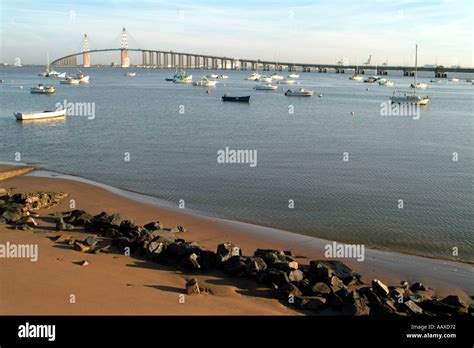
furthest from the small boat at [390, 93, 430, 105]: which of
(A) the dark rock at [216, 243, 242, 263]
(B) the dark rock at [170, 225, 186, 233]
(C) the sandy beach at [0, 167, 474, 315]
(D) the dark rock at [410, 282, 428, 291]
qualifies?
(A) the dark rock at [216, 243, 242, 263]

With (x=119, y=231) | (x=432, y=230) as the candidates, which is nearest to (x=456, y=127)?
(x=432, y=230)

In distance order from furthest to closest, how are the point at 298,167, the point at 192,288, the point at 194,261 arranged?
the point at 298,167 → the point at 194,261 → the point at 192,288

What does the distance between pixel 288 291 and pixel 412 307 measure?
2.37 meters

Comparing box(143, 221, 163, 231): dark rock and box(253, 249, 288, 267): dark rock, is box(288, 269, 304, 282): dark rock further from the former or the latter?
box(143, 221, 163, 231): dark rock

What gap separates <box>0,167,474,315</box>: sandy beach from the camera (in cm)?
944

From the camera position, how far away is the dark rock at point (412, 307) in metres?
9.88

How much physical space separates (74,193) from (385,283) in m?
12.2

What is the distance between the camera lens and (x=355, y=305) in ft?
32.1

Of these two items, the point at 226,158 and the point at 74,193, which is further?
the point at 226,158

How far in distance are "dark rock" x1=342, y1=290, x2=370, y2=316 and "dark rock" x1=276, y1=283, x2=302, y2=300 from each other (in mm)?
984

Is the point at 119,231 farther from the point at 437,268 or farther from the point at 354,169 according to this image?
the point at 354,169

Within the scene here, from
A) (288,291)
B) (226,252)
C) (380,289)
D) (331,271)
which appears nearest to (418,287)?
(380,289)

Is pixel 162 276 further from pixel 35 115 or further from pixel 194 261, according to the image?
pixel 35 115

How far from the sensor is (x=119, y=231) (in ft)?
45.7
